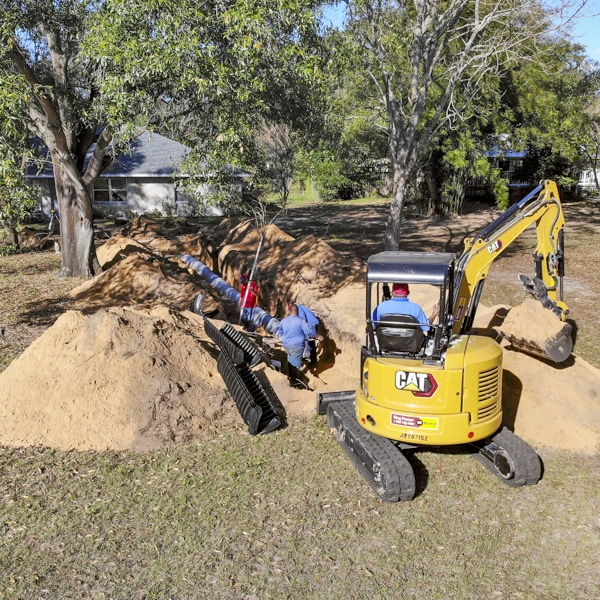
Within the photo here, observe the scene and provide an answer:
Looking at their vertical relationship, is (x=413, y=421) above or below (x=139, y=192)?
below

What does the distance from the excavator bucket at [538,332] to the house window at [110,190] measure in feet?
98.0

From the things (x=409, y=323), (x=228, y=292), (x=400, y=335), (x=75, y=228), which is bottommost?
(x=228, y=292)

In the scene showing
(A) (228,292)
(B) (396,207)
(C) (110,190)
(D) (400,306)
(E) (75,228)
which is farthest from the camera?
(C) (110,190)

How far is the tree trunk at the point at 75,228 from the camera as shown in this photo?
18.4 meters

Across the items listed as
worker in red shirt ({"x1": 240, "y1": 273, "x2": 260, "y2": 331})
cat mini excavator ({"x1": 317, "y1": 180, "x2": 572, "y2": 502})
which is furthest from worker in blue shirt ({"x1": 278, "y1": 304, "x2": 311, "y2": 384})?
worker in red shirt ({"x1": 240, "y1": 273, "x2": 260, "y2": 331})

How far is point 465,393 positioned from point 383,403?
941mm

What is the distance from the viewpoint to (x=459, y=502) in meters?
7.45

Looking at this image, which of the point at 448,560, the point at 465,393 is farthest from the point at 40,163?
the point at 448,560

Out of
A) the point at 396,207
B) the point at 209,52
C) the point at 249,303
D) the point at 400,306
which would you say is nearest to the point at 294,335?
the point at 400,306

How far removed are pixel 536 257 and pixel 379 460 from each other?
16.4 ft

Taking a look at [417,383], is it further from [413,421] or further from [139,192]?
[139,192]

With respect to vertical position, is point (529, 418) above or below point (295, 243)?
below

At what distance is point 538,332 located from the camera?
932 cm

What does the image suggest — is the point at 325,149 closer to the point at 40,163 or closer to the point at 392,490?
the point at 40,163
